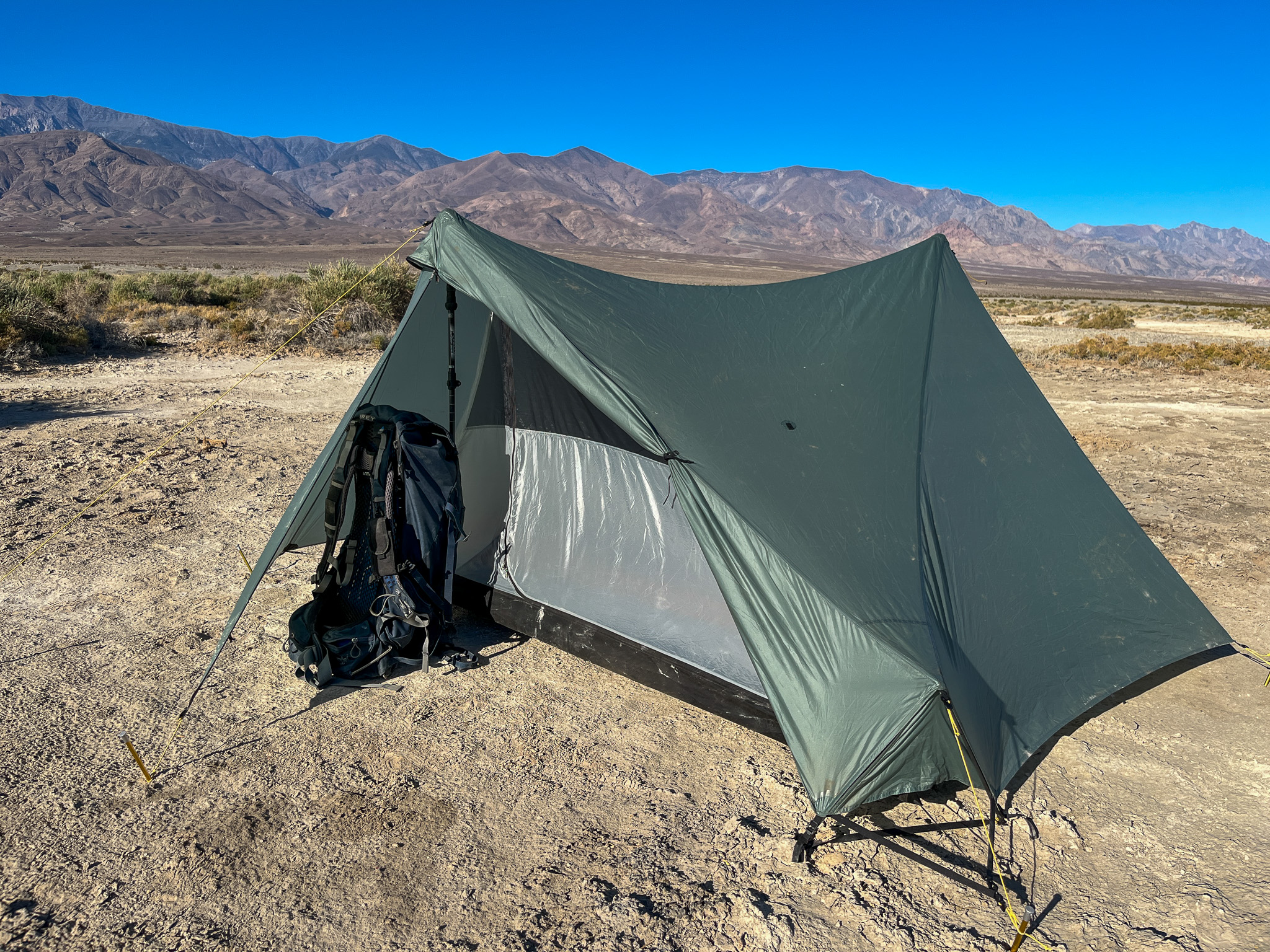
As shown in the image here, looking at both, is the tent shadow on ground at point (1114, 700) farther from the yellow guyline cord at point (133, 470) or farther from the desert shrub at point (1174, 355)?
the desert shrub at point (1174, 355)

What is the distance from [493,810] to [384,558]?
4.93 ft

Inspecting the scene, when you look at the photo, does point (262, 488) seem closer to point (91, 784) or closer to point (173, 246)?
point (91, 784)

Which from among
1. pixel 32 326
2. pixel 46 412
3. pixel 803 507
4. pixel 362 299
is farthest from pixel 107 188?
pixel 803 507

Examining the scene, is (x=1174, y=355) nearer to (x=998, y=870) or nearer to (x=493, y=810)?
(x=998, y=870)

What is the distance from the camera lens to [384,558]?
4.23 metres

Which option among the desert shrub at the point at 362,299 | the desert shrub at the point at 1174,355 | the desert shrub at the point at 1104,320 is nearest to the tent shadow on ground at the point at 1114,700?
the desert shrub at the point at 1174,355

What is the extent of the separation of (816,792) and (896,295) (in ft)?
9.85

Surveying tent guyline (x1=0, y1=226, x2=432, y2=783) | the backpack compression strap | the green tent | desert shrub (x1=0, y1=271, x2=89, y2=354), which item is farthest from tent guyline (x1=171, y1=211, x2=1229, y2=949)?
desert shrub (x1=0, y1=271, x2=89, y2=354)

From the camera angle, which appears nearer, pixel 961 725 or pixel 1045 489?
pixel 961 725

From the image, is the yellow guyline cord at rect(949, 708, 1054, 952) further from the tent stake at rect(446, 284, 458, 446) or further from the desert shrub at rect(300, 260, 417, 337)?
the desert shrub at rect(300, 260, 417, 337)

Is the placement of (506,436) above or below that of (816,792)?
above

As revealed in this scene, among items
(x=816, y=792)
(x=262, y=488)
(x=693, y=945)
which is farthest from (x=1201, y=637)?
(x=262, y=488)

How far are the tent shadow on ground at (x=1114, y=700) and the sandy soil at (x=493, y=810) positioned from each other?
0.03 m

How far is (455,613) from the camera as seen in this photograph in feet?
17.0
